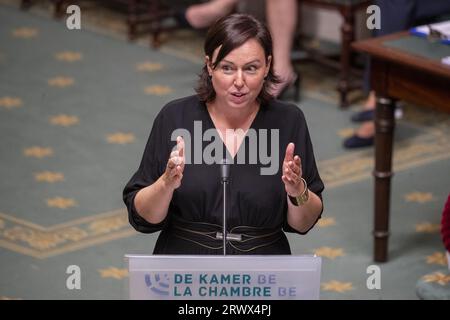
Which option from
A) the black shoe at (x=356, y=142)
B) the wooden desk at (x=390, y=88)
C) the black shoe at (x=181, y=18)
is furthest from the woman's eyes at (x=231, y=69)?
the black shoe at (x=181, y=18)

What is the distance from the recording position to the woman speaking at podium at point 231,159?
2938 mm

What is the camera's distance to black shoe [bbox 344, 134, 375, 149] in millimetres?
6383

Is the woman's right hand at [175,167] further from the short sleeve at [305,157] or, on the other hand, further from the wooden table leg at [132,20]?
the wooden table leg at [132,20]

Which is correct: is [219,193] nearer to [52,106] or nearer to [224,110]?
[224,110]

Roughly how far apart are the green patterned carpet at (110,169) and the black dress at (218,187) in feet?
3.49

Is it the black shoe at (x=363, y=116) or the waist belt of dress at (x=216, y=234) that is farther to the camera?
the black shoe at (x=363, y=116)

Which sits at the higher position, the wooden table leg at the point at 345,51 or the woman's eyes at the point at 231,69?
the woman's eyes at the point at 231,69

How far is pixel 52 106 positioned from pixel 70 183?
1.18m

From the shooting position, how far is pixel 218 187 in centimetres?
305

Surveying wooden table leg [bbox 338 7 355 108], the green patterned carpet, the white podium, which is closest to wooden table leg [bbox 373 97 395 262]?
the green patterned carpet

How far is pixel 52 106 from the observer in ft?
22.9

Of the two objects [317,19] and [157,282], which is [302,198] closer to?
[157,282]

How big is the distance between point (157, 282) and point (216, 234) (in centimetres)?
48

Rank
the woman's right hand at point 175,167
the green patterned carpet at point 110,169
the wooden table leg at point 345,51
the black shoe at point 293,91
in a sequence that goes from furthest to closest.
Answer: the black shoe at point 293,91 → the wooden table leg at point 345,51 → the green patterned carpet at point 110,169 → the woman's right hand at point 175,167
